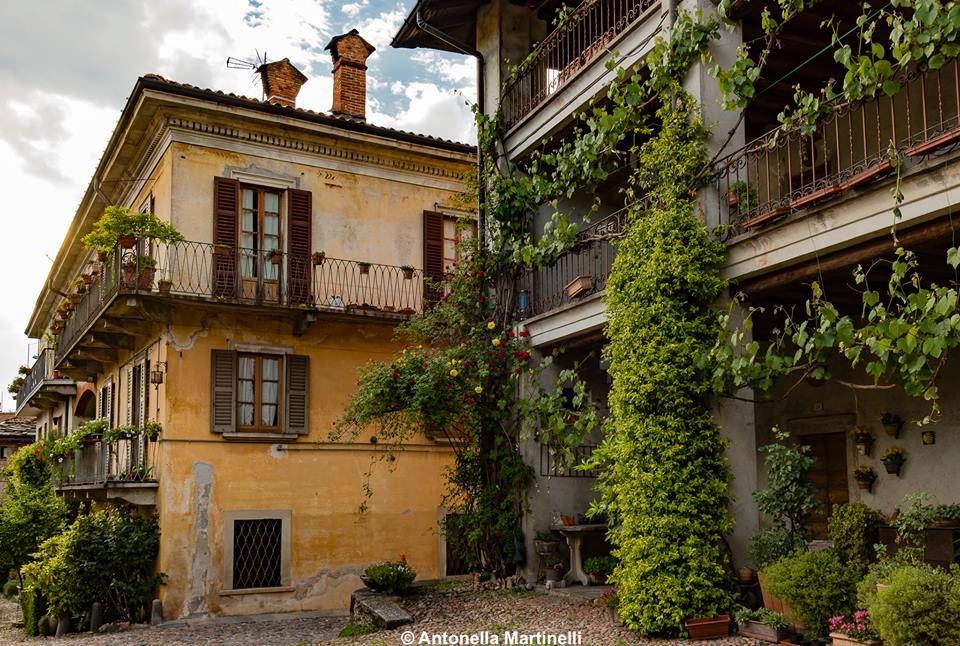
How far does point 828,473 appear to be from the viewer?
12.7 meters

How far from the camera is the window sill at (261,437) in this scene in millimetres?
15977

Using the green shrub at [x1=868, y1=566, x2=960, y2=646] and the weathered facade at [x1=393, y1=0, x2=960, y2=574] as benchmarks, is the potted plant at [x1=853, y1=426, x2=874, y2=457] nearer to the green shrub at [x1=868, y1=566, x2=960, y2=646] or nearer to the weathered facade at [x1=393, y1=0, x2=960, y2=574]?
the weathered facade at [x1=393, y1=0, x2=960, y2=574]

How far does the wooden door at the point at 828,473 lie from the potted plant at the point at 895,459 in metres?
1.08

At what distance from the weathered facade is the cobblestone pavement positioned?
1.58m

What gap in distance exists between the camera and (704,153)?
10.0m

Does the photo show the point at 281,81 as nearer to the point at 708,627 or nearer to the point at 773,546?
the point at 773,546

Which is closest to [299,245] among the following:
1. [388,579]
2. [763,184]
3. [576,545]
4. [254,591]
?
[254,591]

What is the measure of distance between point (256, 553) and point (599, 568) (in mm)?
6662

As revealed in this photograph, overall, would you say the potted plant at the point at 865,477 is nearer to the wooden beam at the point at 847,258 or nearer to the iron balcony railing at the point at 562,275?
the wooden beam at the point at 847,258

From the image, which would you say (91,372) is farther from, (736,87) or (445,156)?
(736,87)

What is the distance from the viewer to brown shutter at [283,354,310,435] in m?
16.6

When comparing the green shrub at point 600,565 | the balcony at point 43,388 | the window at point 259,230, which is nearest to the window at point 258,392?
the window at point 259,230

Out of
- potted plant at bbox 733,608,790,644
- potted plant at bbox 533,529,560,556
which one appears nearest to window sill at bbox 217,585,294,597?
potted plant at bbox 533,529,560,556

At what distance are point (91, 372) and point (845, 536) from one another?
1809cm
